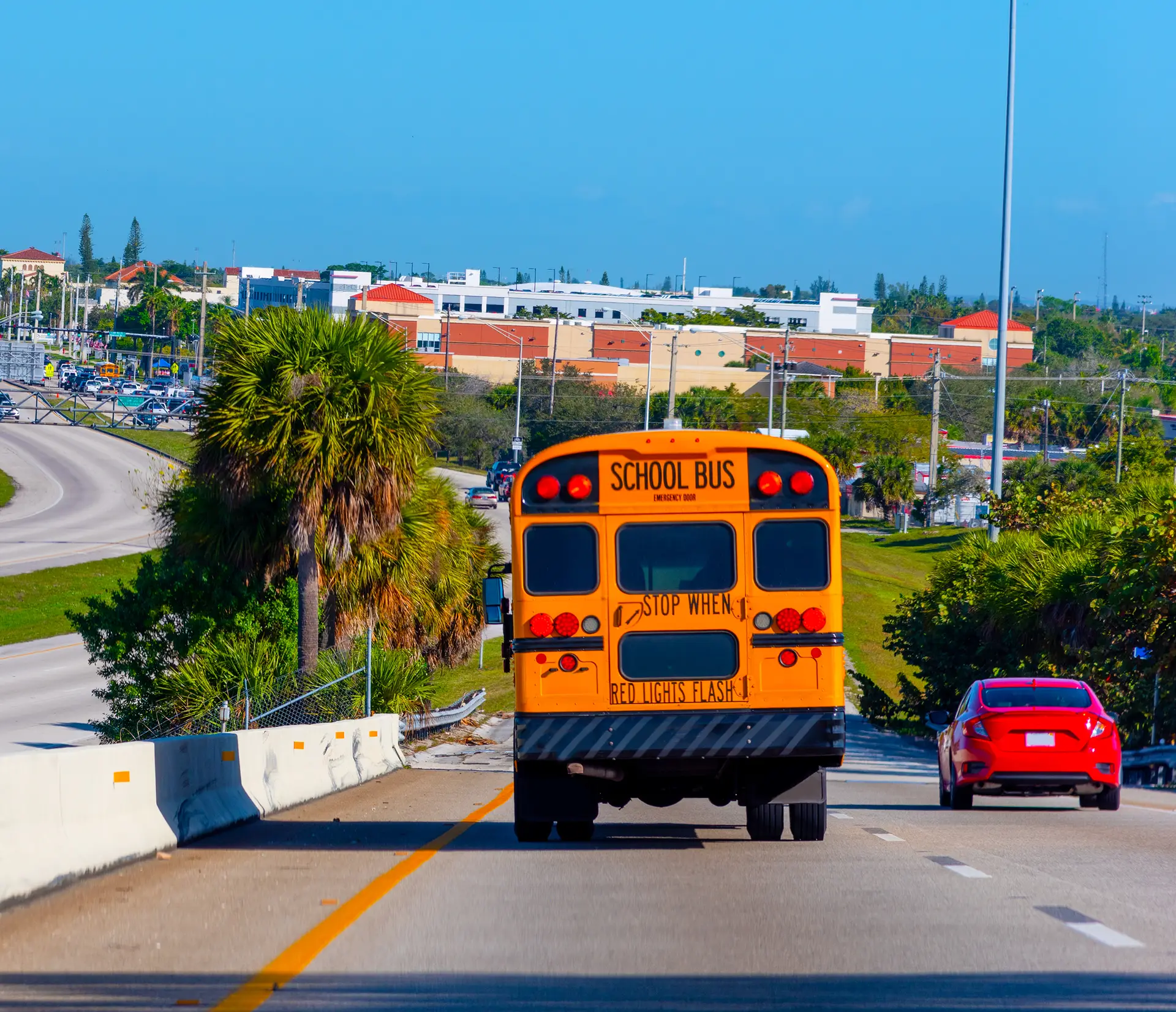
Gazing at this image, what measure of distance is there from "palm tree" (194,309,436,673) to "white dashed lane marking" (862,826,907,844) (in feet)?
43.4

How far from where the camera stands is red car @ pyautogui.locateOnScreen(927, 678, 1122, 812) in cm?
1662

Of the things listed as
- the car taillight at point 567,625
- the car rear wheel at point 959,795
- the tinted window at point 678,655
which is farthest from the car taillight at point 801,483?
the car rear wheel at point 959,795

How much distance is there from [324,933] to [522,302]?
176695 millimetres

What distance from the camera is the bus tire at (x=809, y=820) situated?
41.6 feet

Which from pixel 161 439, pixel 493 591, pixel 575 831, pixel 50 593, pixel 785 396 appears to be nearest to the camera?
pixel 493 591

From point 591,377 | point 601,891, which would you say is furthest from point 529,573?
point 591,377

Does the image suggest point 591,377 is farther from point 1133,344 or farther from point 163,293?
point 1133,344

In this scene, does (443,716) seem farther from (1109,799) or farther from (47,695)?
(1109,799)

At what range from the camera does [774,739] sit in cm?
1163

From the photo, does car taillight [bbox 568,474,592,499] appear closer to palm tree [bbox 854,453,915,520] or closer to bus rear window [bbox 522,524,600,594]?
bus rear window [bbox 522,524,600,594]

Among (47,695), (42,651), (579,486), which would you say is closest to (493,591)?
(579,486)

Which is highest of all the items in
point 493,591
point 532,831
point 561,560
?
point 561,560

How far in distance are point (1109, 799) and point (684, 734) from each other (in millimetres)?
7522

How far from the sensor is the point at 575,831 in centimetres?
1310
